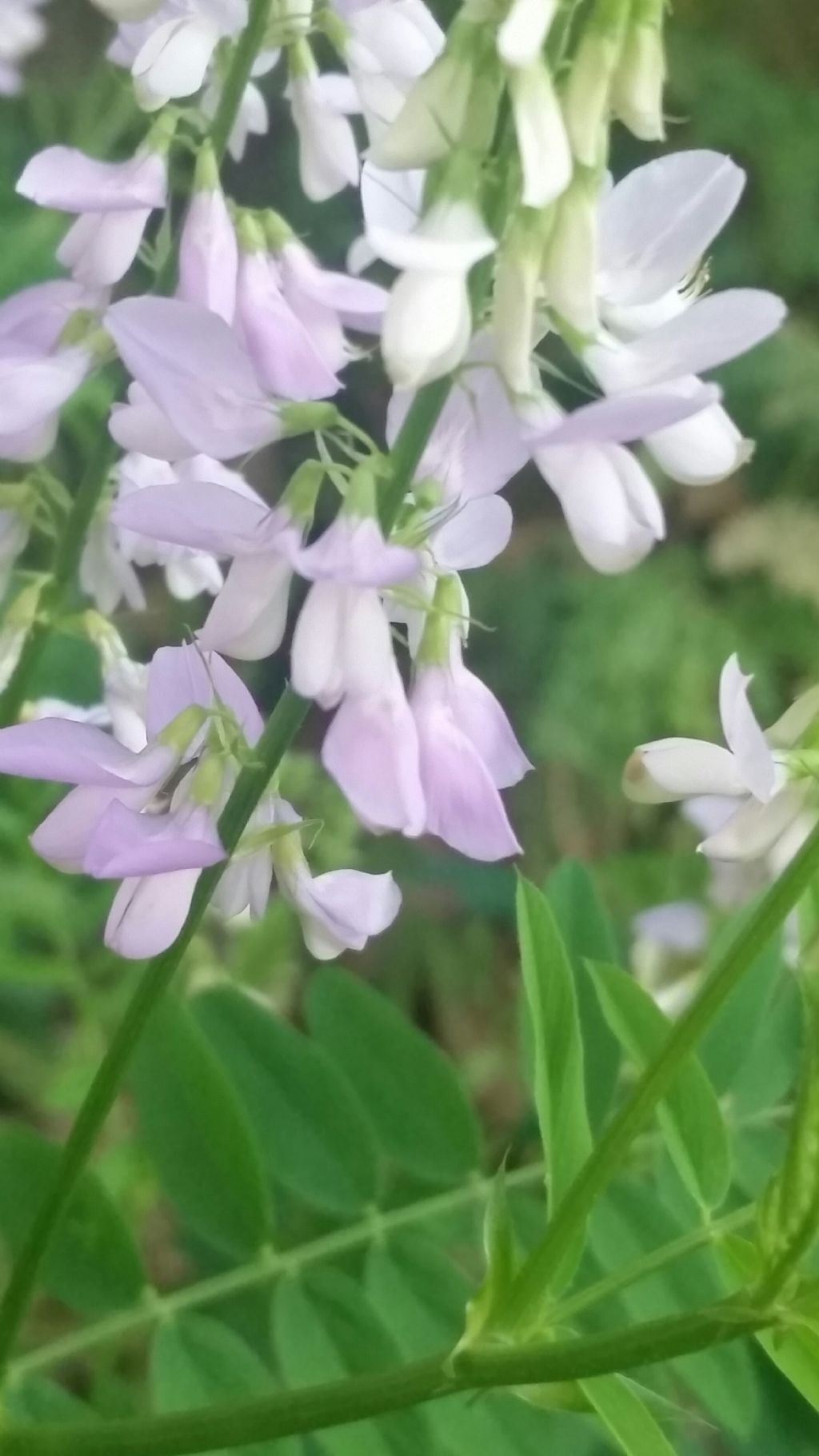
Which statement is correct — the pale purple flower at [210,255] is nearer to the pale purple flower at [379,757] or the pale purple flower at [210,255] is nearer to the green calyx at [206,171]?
the green calyx at [206,171]

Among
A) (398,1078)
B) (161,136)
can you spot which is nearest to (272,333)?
(161,136)

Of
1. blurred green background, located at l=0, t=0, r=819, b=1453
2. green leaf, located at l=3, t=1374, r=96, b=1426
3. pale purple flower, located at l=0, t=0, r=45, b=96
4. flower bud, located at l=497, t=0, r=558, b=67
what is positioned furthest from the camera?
blurred green background, located at l=0, t=0, r=819, b=1453

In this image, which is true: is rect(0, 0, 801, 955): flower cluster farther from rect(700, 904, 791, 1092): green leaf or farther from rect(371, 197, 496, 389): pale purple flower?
rect(700, 904, 791, 1092): green leaf

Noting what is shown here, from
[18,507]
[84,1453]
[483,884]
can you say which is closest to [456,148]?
[18,507]

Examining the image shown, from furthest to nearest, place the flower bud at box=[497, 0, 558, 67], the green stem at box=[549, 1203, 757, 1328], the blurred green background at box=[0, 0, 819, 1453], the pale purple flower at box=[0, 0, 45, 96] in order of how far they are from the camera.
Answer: the blurred green background at box=[0, 0, 819, 1453], the pale purple flower at box=[0, 0, 45, 96], the green stem at box=[549, 1203, 757, 1328], the flower bud at box=[497, 0, 558, 67]

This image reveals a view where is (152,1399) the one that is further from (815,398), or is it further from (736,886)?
(815,398)

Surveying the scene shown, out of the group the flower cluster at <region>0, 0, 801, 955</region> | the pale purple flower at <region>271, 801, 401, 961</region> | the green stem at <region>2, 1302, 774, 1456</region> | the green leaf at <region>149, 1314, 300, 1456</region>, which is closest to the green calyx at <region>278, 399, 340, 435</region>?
the flower cluster at <region>0, 0, 801, 955</region>
